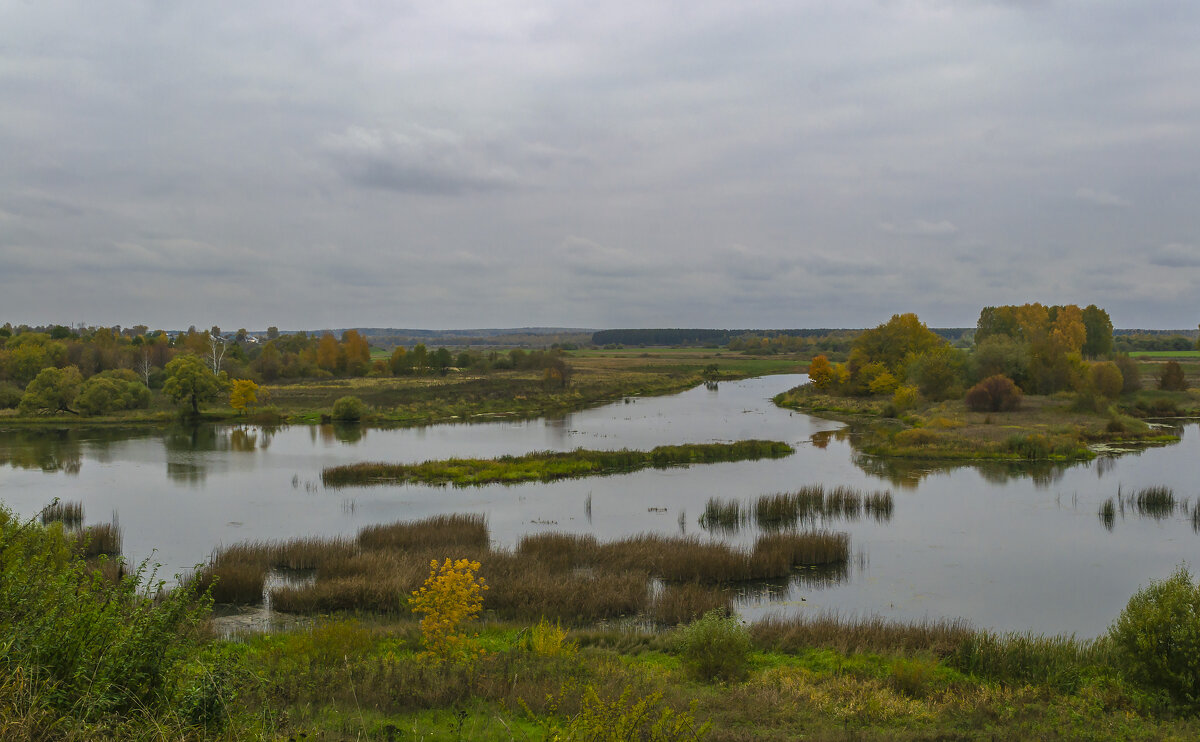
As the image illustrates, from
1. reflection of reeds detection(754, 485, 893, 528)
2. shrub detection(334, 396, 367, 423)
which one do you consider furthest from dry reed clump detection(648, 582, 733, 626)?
shrub detection(334, 396, 367, 423)

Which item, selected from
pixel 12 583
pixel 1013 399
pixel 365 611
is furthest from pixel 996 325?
pixel 12 583

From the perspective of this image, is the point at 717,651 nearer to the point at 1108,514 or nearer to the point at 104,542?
the point at 104,542

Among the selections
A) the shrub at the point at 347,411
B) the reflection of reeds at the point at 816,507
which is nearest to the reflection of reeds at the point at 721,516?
the reflection of reeds at the point at 816,507

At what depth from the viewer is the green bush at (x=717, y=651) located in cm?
945

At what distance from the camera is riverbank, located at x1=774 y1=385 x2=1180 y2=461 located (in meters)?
32.9

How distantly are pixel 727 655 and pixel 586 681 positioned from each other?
2.28 metres

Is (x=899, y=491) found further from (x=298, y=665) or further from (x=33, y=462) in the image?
(x=33, y=462)

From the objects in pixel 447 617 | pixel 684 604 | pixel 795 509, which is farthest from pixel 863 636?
pixel 795 509

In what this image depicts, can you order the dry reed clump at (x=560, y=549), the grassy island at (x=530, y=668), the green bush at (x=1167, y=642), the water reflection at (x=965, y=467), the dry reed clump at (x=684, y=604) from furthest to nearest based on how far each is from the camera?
the water reflection at (x=965, y=467) < the dry reed clump at (x=560, y=549) < the dry reed clump at (x=684, y=604) < the green bush at (x=1167, y=642) < the grassy island at (x=530, y=668)

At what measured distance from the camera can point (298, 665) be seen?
8.48 meters

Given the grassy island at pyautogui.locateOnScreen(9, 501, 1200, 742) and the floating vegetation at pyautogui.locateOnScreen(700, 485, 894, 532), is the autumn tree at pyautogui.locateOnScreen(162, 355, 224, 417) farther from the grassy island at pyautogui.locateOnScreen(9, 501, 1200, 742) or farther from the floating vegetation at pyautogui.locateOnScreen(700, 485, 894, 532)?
the floating vegetation at pyautogui.locateOnScreen(700, 485, 894, 532)

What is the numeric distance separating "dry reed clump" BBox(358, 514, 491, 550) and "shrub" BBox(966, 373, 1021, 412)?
37999 millimetres

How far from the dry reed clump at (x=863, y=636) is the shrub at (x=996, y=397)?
38609mm

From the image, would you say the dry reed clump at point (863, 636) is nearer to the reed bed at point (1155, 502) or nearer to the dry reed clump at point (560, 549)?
the dry reed clump at point (560, 549)
